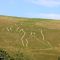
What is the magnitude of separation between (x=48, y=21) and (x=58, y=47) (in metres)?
15.9

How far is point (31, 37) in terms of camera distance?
5784 centimetres

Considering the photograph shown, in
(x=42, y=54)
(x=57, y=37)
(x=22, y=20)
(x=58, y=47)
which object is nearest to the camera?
(x=42, y=54)

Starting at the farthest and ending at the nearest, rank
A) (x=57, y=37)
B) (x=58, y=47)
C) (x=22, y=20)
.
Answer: (x=22, y=20)
(x=57, y=37)
(x=58, y=47)

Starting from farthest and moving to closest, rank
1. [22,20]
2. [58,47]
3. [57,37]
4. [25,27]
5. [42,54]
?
[22,20], [25,27], [57,37], [58,47], [42,54]

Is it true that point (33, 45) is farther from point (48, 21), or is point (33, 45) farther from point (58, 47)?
point (48, 21)

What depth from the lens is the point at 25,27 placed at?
62625mm

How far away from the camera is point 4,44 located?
53.3 meters

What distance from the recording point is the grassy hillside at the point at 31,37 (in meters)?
51.0

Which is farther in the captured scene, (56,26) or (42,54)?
(56,26)

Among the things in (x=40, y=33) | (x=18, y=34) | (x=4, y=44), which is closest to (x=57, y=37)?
(x=40, y=33)

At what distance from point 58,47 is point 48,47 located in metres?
1.82

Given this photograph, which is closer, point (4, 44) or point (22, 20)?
point (4, 44)

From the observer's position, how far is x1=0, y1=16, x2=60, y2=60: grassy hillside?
51013mm

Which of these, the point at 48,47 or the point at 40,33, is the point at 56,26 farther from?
the point at 48,47
